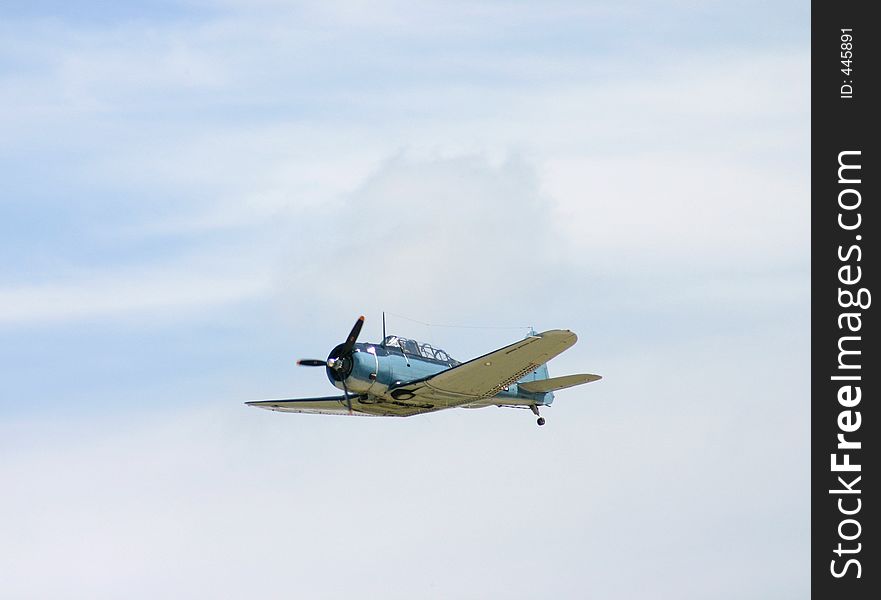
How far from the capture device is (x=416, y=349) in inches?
2552

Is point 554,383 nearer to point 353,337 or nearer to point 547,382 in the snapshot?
point 547,382

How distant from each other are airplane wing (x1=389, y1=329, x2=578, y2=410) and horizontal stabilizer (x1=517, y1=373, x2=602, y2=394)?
111 inches

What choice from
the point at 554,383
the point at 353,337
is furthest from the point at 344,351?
the point at 554,383

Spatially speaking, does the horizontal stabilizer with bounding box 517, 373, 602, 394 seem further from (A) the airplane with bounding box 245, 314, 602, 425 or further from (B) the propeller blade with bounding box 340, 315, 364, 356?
(B) the propeller blade with bounding box 340, 315, 364, 356

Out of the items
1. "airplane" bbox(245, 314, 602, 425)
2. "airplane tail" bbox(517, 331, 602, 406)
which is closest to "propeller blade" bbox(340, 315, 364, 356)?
"airplane" bbox(245, 314, 602, 425)

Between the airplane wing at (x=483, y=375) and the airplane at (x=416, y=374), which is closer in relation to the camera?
the airplane wing at (x=483, y=375)

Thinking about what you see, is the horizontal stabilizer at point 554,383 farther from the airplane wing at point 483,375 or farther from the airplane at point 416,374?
the airplane wing at point 483,375

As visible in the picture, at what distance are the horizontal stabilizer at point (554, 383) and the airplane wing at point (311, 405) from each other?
728 centimetres

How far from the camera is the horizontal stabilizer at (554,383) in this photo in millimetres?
65938

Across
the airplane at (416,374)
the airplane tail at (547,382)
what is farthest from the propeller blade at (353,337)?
the airplane tail at (547,382)

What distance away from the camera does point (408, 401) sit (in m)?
64.2
